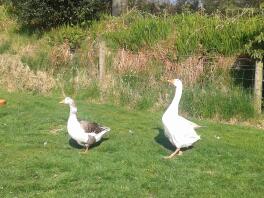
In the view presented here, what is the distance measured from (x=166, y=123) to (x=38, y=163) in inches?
87.2

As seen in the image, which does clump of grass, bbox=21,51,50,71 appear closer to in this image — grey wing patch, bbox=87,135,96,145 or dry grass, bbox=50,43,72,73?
dry grass, bbox=50,43,72,73

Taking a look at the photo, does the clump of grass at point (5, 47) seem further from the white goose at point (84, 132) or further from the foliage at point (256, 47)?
the white goose at point (84, 132)

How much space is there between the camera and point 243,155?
9430 millimetres

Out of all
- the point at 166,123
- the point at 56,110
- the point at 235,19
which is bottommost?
the point at 56,110

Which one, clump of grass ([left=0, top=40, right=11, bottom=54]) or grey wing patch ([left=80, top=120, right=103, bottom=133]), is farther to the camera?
clump of grass ([left=0, top=40, right=11, bottom=54])

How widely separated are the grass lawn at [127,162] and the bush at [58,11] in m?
7.63

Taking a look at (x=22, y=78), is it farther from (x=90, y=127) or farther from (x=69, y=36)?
(x=90, y=127)

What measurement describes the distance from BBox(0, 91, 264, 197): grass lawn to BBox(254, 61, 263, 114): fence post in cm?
90

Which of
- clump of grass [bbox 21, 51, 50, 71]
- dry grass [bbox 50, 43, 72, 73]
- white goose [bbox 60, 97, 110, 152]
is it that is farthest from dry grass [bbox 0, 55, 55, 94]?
white goose [bbox 60, 97, 110, 152]

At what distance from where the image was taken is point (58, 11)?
1950cm

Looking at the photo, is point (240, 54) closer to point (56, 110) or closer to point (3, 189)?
point (56, 110)

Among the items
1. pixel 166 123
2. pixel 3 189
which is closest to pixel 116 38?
pixel 166 123

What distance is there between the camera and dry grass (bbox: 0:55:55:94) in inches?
640

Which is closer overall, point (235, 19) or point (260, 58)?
point (260, 58)
